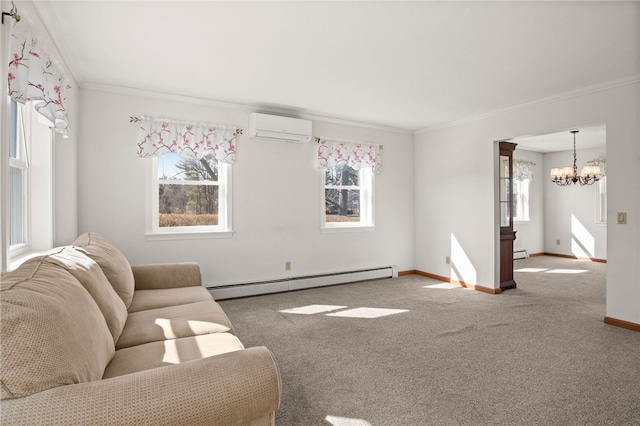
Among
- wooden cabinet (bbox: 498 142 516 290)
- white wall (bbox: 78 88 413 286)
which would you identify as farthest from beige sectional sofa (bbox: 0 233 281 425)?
wooden cabinet (bbox: 498 142 516 290)

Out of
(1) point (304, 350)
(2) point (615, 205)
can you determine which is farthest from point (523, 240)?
(1) point (304, 350)

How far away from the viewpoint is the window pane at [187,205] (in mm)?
4012

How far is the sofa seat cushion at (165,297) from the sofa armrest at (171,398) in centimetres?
151

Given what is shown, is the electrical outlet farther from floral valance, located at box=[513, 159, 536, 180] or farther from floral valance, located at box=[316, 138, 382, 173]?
floral valance, located at box=[513, 159, 536, 180]

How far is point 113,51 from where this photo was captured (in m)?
2.84

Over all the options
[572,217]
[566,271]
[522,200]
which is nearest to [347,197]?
[566,271]

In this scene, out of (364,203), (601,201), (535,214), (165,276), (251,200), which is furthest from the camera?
(535,214)

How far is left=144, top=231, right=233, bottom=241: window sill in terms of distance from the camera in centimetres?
386

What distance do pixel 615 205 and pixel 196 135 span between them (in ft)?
14.9

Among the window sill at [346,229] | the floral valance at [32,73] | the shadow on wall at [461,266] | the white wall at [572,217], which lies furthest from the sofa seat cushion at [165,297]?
the white wall at [572,217]

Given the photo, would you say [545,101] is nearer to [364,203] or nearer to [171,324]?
[364,203]

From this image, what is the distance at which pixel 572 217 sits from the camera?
759 centimetres

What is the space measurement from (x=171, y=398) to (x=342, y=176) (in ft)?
14.7

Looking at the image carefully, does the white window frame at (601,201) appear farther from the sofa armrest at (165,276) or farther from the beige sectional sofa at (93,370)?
the beige sectional sofa at (93,370)
